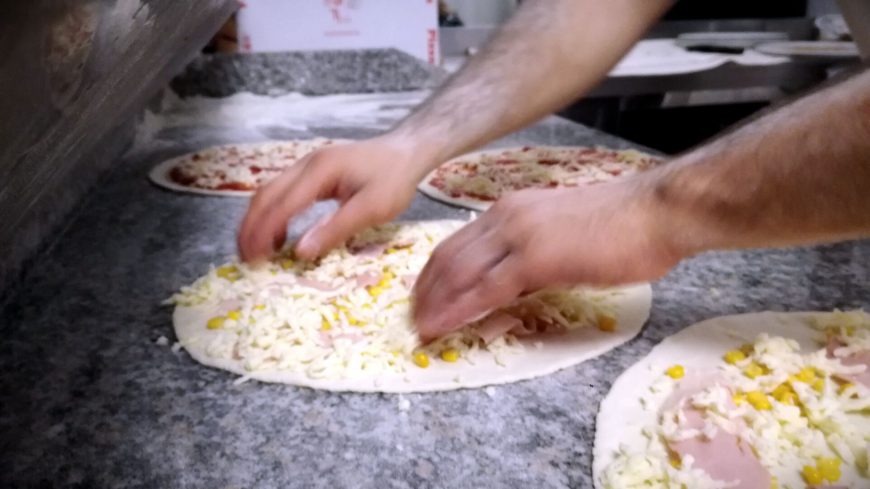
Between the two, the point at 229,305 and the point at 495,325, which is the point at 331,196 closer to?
the point at 229,305

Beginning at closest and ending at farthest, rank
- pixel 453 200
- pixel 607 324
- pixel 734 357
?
1. pixel 734 357
2. pixel 607 324
3. pixel 453 200

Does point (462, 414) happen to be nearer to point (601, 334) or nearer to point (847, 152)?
point (601, 334)

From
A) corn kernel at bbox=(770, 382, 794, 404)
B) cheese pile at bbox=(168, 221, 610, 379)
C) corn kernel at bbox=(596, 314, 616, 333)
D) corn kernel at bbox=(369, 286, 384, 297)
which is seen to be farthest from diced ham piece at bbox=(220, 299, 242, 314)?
corn kernel at bbox=(770, 382, 794, 404)

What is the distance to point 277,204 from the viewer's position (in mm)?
1212

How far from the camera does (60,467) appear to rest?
2.69 ft

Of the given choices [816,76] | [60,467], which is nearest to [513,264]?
[60,467]

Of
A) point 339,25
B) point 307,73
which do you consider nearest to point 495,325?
point 307,73

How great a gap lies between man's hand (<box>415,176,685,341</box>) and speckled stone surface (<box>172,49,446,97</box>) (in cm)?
212

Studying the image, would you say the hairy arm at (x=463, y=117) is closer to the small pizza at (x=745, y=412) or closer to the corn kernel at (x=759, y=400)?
the small pizza at (x=745, y=412)

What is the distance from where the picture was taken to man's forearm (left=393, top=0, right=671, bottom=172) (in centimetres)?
136

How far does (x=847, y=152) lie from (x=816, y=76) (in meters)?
2.62

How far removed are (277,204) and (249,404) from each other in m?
0.39

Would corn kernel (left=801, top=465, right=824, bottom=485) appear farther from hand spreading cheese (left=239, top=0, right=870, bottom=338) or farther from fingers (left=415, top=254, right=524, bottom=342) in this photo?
fingers (left=415, top=254, right=524, bottom=342)

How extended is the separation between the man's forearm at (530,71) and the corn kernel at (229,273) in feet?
1.27
